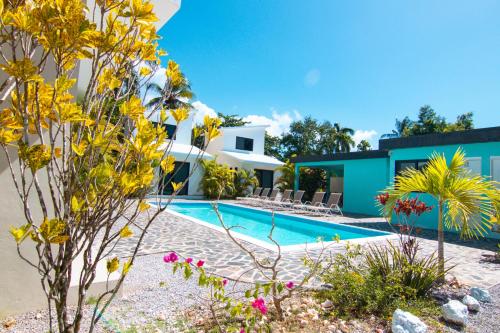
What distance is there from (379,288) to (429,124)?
5119cm

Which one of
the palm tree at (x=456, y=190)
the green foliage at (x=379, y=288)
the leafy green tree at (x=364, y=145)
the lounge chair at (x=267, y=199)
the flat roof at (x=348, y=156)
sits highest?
the leafy green tree at (x=364, y=145)

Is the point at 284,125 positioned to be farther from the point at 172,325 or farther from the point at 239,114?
the point at 172,325

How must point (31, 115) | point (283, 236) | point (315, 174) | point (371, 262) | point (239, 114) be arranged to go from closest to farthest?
point (31, 115)
point (371, 262)
point (283, 236)
point (315, 174)
point (239, 114)

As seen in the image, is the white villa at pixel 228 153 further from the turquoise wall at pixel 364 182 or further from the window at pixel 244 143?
the turquoise wall at pixel 364 182

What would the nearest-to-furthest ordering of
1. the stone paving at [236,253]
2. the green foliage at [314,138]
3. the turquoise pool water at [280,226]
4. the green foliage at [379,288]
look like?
the green foliage at [379,288] → the stone paving at [236,253] → the turquoise pool water at [280,226] → the green foliage at [314,138]

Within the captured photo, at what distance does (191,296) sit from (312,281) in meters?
2.27

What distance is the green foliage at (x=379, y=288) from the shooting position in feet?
13.3

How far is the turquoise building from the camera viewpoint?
38.8 feet

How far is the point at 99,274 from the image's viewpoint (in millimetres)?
4418

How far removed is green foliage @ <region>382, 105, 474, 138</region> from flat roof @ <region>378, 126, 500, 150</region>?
34392mm

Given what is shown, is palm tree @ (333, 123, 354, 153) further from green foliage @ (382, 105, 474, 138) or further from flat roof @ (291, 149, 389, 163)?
flat roof @ (291, 149, 389, 163)

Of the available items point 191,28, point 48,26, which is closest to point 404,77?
point 191,28

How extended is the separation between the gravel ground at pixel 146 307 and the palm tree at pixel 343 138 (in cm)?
4399

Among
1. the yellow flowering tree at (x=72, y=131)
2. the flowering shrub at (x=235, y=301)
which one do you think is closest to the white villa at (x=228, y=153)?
the flowering shrub at (x=235, y=301)
